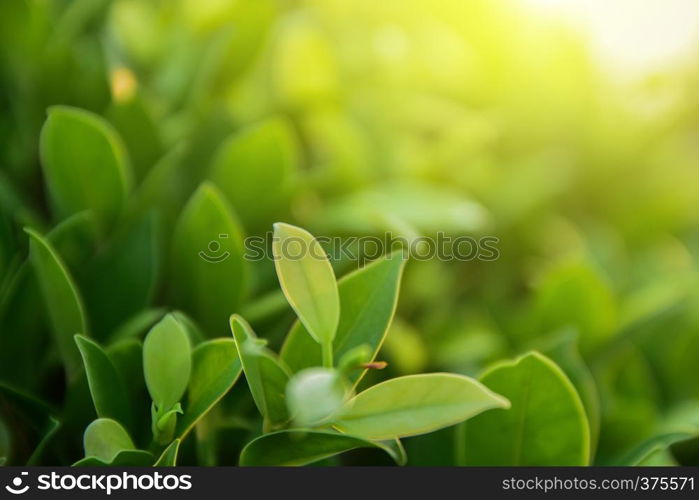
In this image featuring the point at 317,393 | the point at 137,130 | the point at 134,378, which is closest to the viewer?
the point at 317,393

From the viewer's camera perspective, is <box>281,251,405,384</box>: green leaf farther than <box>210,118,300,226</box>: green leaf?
No

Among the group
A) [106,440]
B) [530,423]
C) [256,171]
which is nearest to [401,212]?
[256,171]

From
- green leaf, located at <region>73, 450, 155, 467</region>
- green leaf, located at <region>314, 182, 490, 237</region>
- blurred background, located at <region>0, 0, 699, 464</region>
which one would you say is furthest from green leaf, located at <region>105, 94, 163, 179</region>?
green leaf, located at <region>73, 450, 155, 467</region>

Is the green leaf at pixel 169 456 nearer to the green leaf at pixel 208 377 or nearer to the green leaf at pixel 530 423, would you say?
the green leaf at pixel 208 377

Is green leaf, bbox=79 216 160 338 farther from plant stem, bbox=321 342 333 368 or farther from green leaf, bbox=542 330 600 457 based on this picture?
green leaf, bbox=542 330 600 457

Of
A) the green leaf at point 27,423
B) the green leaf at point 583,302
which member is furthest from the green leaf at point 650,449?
the green leaf at point 27,423

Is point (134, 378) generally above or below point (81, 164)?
below

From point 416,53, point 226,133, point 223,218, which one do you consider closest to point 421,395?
point 223,218

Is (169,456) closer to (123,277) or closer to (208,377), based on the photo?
(208,377)
